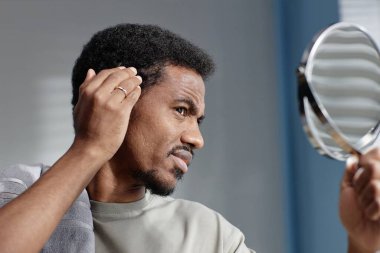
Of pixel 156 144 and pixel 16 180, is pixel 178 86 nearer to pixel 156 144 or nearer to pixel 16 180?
pixel 156 144

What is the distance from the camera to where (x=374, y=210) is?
74 cm

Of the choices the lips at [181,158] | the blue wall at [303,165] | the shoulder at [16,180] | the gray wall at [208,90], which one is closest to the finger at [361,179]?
the lips at [181,158]

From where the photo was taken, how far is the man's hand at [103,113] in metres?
0.91

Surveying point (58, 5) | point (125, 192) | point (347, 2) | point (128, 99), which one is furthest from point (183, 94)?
point (58, 5)

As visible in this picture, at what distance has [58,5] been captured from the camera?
76.8 inches

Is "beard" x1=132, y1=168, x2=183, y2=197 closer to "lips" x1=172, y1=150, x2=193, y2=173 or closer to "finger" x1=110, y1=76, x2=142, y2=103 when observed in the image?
"lips" x1=172, y1=150, x2=193, y2=173

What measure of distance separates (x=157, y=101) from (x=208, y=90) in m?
0.72

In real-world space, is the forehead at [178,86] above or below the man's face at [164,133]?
above

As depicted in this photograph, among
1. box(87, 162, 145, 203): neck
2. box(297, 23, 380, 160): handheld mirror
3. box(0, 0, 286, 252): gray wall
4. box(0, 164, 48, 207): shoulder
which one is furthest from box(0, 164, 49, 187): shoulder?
box(0, 0, 286, 252): gray wall

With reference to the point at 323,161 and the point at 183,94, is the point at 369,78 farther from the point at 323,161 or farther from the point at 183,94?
the point at 323,161

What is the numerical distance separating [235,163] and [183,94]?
0.74 meters

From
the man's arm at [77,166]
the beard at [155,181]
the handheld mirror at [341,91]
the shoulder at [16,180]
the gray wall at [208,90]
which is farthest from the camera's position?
the gray wall at [208,90]

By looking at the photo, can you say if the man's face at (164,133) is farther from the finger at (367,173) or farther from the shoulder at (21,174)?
the finger at (367,173)

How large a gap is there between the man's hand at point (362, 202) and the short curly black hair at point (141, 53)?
0.58 meters
